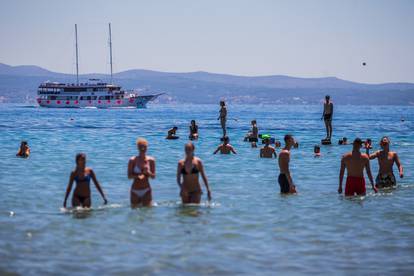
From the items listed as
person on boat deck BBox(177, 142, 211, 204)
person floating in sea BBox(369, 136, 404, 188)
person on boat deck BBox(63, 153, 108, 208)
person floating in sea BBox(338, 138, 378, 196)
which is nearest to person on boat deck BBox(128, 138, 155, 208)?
person on boat deck BBox(177, 142, 211, 204)

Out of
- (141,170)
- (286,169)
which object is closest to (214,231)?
(141,170)

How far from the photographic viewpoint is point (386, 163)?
17094 mm

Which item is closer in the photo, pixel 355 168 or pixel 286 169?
pixel 355 168

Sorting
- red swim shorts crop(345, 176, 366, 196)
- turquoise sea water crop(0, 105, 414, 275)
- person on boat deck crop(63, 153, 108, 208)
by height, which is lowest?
turquoise sea water crop(0, 105, 414, 275)

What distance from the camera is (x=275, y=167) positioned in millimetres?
24438

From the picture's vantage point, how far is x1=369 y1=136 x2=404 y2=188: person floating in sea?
1700 centimetres

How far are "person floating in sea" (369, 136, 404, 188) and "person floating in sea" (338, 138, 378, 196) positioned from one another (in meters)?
1.75

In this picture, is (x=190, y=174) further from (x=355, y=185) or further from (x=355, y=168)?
(x=355, y=185)

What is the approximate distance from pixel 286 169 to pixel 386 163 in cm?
286

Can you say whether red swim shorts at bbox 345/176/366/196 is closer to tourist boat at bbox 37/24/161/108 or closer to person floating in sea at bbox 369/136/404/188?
person floating in sea at bbox 369/136/404/188

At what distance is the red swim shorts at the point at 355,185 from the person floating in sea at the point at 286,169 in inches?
58.4

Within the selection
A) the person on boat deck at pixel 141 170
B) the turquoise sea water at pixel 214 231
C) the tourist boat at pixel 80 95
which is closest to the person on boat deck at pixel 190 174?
the turquoise sea water at pixel 214 231

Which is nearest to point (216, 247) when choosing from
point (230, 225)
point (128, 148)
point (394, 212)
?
point (230, 225)

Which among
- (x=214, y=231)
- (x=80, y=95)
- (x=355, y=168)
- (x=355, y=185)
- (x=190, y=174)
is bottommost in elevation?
(x=214, y=231)
